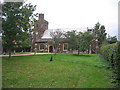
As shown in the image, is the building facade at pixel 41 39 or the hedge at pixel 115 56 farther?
the building facade at pixel 41 39

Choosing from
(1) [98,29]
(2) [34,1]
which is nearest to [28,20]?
→ (2) [34,1]

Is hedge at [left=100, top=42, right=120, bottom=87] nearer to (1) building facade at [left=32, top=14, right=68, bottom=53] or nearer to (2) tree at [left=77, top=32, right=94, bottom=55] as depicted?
(2) tree at [left=77, top=32, right=94, bottom=55]

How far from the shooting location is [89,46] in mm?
21859

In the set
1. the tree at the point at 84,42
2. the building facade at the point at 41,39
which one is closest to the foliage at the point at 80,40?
the tree at the point at 84,42

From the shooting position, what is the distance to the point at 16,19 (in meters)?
10.1

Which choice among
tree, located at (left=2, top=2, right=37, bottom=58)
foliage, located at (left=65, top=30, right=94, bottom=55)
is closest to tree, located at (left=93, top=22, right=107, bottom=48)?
foliage, located at (left=65, top=30, right=94, bottom=55)

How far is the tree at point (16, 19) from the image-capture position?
8.15 meters

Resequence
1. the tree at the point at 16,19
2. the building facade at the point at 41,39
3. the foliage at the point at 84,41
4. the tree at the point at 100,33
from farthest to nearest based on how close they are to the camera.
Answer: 1. the building facade at the point at 41,39
2. the tree at the point at 100,33
3. the foliage at the point at 84,41
4. the tree at the point at 16,19

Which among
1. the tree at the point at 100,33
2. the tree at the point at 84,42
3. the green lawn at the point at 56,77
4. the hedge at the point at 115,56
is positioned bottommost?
the green lawn at the point at 56,77

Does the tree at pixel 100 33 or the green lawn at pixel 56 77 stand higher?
the tree at pixel 100 33

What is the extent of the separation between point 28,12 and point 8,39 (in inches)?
208

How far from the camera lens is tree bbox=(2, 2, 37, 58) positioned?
8148 millimetres

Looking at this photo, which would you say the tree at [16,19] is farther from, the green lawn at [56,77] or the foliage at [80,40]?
the foliage at [80,40]

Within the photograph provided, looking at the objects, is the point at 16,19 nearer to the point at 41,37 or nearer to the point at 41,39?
the point at 41,39
